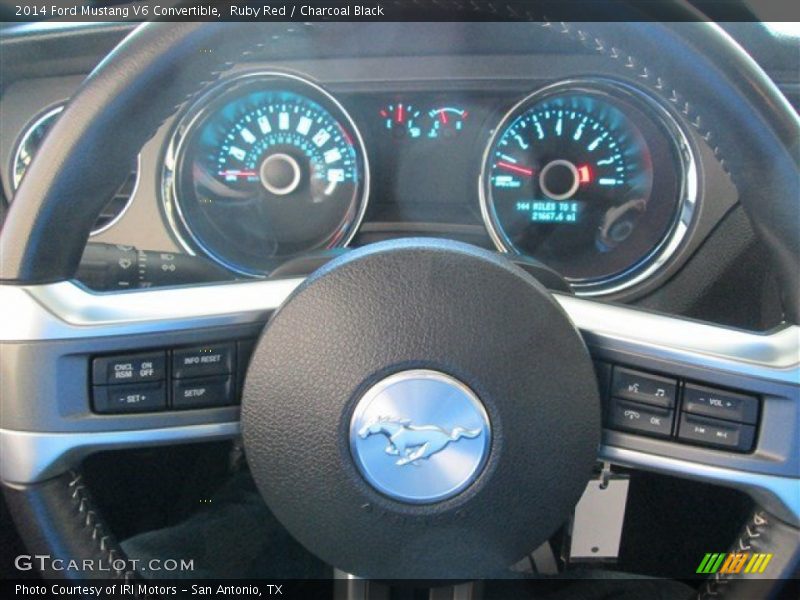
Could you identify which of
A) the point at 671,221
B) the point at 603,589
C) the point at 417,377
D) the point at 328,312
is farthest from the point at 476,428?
the point at 671,221

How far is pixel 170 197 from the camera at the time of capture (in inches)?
66.5

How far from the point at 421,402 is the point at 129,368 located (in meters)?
0.30

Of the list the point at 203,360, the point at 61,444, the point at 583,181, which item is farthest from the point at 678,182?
the point at 61,444

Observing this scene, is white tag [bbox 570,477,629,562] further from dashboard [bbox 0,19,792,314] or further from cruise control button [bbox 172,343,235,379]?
cruise control button [bbox 172,343,235,379]

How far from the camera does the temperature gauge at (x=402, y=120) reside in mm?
1664

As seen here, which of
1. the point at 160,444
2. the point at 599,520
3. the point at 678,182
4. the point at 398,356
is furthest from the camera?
the point at 678,182

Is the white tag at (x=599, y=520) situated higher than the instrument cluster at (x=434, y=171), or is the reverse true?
the instrument cluster at (x=434, y=171)

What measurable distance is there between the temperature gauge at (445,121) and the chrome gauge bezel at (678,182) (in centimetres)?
6

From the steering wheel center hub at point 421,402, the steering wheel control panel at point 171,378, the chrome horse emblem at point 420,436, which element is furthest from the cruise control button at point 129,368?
the chrome horse emblem at point 420,436

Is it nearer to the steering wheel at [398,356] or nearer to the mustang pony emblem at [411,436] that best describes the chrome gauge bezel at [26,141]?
the steering wheel at [398,356]

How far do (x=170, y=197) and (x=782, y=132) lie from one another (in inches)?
45.5

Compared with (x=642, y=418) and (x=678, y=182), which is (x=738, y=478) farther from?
(x=678, y=182)

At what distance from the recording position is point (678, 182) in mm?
1613

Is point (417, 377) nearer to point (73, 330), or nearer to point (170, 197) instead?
point (73, 330)
